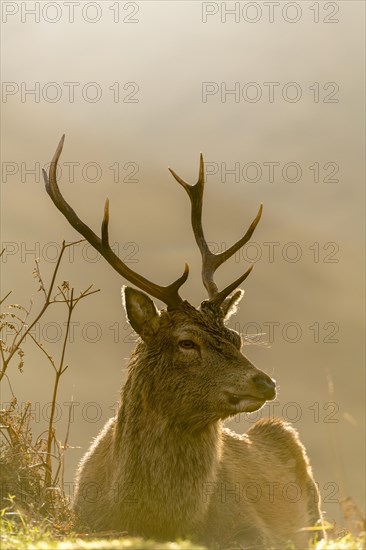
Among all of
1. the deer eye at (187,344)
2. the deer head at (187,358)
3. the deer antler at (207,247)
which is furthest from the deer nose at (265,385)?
the deer antler at (207,247)

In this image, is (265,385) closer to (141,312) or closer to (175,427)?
(175,427)

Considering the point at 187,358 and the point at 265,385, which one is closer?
the point at 265,385

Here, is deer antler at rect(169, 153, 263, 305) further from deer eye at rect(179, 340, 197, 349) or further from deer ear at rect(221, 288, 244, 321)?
Result: deer eye at rect(179, 340, 197, 349)

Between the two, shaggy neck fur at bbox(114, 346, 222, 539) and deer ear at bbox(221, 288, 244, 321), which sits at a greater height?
deer ear at bbox(221, 288, 244, 321)

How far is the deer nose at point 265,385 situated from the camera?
19.8 feet

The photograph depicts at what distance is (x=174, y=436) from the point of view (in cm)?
636

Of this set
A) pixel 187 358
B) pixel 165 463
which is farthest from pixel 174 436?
pixel 187 358

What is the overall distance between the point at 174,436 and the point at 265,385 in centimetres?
81

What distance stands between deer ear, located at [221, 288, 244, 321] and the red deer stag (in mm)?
49

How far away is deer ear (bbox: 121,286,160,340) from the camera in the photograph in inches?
256

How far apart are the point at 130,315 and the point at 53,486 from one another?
65.3 inches

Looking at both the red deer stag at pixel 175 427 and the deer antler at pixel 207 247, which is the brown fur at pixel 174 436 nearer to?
the red deer stag at pixel 175 427

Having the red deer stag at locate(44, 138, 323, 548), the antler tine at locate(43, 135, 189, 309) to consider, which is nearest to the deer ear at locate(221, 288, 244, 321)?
the red deer stag at locate(44, 138, 323, 548)

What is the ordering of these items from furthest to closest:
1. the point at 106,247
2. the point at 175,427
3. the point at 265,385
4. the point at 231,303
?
the point at 231,303 → the point at 106,247 → the point at 175,427 → the point at 265,385
